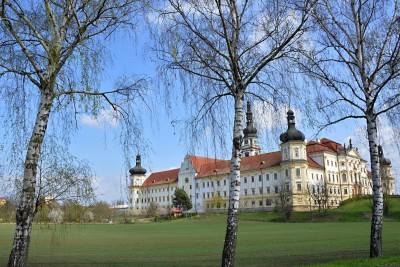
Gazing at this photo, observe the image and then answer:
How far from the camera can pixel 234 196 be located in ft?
27.8

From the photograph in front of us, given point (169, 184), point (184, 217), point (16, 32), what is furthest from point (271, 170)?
point (16, 32)

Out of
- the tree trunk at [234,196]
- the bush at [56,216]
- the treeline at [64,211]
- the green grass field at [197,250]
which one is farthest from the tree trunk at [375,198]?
the bush at [56,216]

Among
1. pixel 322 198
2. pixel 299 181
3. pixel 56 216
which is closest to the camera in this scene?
pixel 56 216

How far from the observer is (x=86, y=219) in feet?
37.2

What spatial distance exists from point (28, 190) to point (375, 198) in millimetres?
9299

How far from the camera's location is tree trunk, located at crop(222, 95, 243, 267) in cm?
843

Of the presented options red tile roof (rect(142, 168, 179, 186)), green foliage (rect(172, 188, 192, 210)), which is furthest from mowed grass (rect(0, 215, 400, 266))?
red tile roof (rect(142, 168, 179, 186))

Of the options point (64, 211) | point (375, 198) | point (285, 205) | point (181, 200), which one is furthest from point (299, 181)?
point (64, 211)

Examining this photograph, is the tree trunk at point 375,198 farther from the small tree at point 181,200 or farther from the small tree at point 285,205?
the small tree at point 181,200

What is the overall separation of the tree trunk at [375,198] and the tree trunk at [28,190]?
894 cm

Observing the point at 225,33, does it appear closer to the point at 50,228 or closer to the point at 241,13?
the point at 241,13

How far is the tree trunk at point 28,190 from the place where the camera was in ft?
24.4

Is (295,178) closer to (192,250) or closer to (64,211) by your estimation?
(192,250)

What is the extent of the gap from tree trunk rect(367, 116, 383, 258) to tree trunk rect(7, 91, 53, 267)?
894 centimetres
